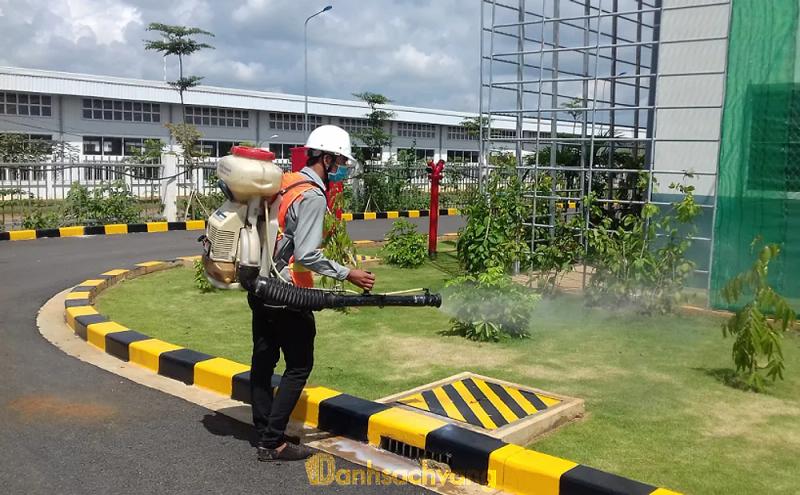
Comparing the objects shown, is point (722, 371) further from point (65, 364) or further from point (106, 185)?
point (106, 185)

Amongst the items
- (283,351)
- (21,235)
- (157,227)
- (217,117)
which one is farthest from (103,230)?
(217,117)

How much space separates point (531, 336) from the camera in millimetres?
6973

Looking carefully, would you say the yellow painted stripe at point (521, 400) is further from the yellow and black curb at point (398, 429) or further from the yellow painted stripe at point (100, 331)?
the yellow painted stripe at point (100, 331)

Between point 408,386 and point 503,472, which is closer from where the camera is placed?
point 503,472

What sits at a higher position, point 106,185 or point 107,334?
point 106,185

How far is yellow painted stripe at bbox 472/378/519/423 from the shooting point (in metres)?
4.62

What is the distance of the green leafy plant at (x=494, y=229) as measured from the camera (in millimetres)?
8398

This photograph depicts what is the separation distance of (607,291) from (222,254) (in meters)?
5.35

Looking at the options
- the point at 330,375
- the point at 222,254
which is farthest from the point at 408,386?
the point at 222,254

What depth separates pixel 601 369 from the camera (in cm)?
591

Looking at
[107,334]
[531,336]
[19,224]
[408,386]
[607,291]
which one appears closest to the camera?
[408,386]

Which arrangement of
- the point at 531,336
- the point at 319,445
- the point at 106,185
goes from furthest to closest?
the point at 106,185
the point at 531,336
the point at 319,445

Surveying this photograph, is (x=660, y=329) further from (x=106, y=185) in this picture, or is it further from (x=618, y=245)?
(x=106, y=185)

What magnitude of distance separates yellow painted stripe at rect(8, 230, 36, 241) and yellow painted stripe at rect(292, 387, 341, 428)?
12.1m
